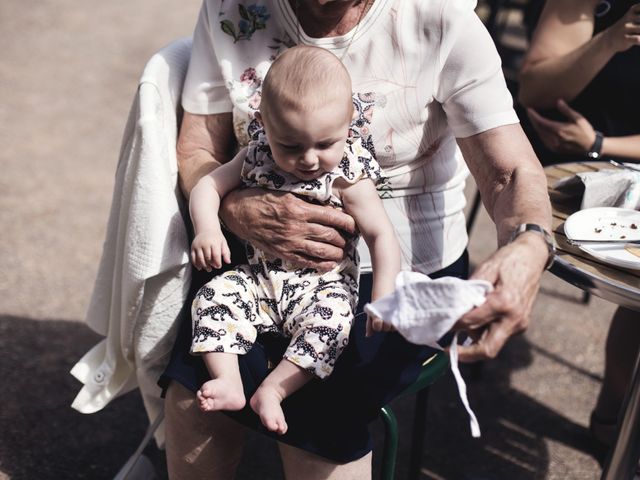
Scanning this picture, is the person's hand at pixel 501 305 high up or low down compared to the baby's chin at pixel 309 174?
down

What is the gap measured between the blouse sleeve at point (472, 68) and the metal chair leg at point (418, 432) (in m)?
0.84

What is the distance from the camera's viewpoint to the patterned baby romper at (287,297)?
1.72 m

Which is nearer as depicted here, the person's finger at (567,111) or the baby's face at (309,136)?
the baby's face at (309,136)

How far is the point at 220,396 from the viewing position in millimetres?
1666

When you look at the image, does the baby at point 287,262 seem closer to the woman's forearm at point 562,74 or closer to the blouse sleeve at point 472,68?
the blouse sleeve at point 472,68

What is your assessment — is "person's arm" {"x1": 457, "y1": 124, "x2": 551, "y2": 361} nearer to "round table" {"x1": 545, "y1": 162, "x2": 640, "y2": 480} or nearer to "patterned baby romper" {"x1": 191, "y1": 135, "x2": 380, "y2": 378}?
"round table" {"x1": 545, "y1": 162, "x2": 640, "y2": 480}

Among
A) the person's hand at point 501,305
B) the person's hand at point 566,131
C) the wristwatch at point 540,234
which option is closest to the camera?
the person's hand at point 501,305

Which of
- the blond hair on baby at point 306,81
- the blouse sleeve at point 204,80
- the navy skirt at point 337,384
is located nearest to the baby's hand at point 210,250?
the navy skirt at point 337,384

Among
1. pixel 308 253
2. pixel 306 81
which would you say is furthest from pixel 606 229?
pixel 306 81

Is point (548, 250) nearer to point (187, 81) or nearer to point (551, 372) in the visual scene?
point (187, 81)

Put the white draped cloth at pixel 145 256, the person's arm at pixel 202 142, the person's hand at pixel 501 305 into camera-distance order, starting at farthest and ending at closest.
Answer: the person's arm at pixel 202 142 → the white draped cloth at pixel 145 256 → the person's hand at pixel 501 305

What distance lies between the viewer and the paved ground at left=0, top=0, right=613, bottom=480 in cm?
271

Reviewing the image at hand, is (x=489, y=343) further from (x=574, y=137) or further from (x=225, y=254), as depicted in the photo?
(x=574, y=137)

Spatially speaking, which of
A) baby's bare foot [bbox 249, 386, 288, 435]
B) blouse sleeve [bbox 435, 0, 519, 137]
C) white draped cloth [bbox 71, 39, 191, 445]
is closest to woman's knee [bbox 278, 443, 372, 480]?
baby's bare foot [bbox 249, 386, 288, 435]
